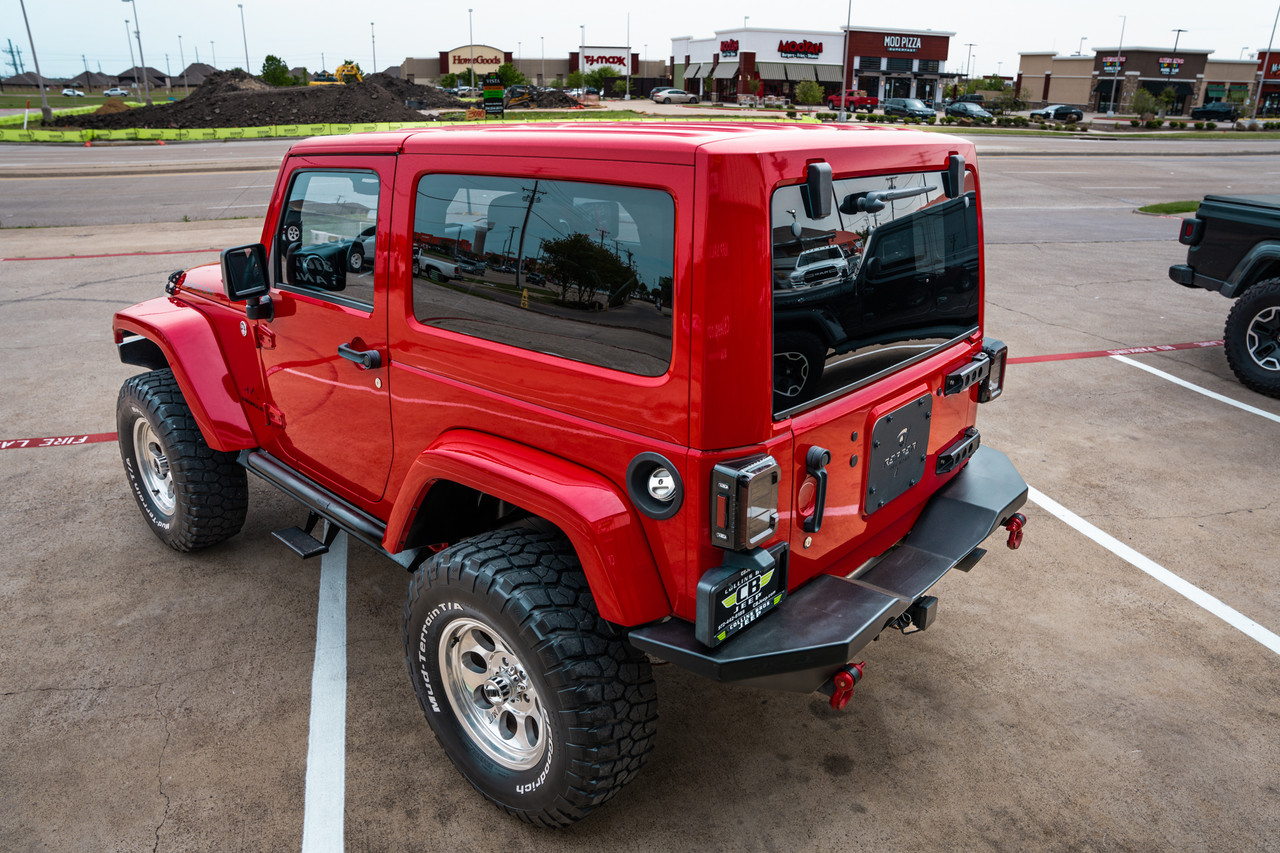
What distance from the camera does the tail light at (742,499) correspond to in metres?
2.27

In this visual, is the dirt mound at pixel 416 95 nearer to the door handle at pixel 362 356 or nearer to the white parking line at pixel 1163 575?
the white parking line at pixel 1163 575

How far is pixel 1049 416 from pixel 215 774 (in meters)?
5.97

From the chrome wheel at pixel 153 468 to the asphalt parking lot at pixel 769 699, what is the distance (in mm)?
272

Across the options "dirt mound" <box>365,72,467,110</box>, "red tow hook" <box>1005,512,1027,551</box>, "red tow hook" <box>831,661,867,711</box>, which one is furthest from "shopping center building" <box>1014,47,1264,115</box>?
"red tow hook" <box>831,661,867,711</box>

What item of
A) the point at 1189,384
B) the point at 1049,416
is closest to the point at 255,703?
the point at 1049,416

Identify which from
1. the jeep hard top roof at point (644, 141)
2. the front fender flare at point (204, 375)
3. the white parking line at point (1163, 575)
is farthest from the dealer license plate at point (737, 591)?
the white parking line at point (1163, 575)

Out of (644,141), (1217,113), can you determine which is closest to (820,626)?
(644,141)

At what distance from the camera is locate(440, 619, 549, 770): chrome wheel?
274cm

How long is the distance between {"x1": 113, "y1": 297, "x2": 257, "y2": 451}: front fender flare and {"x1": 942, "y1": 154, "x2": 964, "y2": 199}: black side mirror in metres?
3.27

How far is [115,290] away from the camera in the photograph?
10.1m

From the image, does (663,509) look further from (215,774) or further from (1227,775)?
(1227,775)

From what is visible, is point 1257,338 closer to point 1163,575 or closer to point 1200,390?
point 1200,390

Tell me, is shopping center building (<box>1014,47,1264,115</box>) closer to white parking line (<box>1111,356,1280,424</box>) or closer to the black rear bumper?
white parking line (<box>1111,356,1280,424</box>)

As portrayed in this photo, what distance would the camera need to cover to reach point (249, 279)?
369 centimetres
